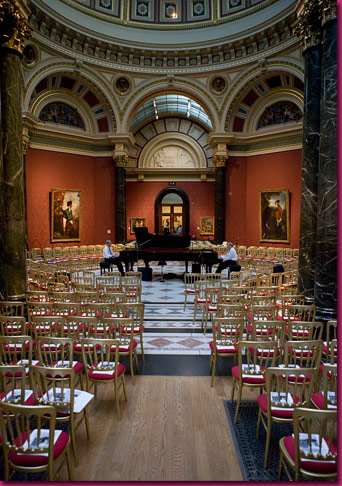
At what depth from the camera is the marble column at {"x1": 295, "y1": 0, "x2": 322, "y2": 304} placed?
7.72 metres

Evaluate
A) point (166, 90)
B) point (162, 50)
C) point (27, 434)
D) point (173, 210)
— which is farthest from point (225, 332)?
point (173, 210)

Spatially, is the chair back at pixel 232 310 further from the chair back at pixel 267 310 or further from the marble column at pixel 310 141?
the marble column at pixel 310 141

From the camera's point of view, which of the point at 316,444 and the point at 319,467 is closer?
the point at 319,467

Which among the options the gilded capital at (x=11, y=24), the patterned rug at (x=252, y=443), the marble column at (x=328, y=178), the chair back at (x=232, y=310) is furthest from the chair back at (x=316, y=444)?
the gilded capital at (x=11, y=24)

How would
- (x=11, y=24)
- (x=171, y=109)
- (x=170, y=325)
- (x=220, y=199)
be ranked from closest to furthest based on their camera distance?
(x=11, y=24) → (x=170, y=325) → (x=220, y=199) → (x=171, y=109)

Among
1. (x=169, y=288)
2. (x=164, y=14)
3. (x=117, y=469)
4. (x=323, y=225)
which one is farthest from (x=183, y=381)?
(x=164, y=14)

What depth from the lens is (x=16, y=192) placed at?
24.0 ft

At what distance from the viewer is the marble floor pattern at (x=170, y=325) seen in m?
6.36

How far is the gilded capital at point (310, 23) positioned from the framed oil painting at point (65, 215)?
47.7ft

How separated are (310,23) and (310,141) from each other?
275 cm

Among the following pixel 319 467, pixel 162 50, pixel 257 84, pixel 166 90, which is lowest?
pixel 319 467

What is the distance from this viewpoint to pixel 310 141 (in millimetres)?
7910

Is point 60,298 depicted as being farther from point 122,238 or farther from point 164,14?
point 164,14

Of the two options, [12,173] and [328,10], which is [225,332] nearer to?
[12,173]
